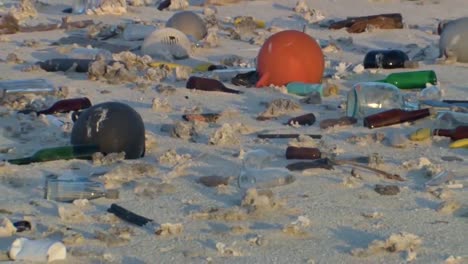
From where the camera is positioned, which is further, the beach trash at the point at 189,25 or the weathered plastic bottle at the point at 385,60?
the beach trash at the point at 189,25

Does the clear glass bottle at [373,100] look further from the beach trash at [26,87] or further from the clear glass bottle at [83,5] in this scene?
the clear glass bottle at [83,5]

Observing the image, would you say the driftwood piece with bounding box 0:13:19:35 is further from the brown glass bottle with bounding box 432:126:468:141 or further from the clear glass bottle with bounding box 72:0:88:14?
the brown glass bottle with bounding box 432:126:468:141

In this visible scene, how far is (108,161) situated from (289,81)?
1.74m

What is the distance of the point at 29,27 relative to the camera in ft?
26.5

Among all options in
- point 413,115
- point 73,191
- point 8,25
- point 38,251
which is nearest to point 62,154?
point 73,191

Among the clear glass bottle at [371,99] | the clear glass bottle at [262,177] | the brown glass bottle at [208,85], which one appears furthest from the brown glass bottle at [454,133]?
the brown glass bottle at [208,85]

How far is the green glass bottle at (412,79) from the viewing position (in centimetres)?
567

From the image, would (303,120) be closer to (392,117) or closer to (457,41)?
(392,117)

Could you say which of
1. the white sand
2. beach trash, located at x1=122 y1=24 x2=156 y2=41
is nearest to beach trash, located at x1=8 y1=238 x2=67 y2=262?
the white sand

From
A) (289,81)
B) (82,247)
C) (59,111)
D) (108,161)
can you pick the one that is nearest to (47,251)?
(82,247)

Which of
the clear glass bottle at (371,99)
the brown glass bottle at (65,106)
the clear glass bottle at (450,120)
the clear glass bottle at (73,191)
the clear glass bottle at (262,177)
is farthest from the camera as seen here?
the brown glass bottle at (65,106)

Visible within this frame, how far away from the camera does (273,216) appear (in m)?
3.56

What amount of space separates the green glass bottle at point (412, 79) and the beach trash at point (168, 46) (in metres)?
1.50

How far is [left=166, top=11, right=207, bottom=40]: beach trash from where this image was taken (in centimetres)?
732
